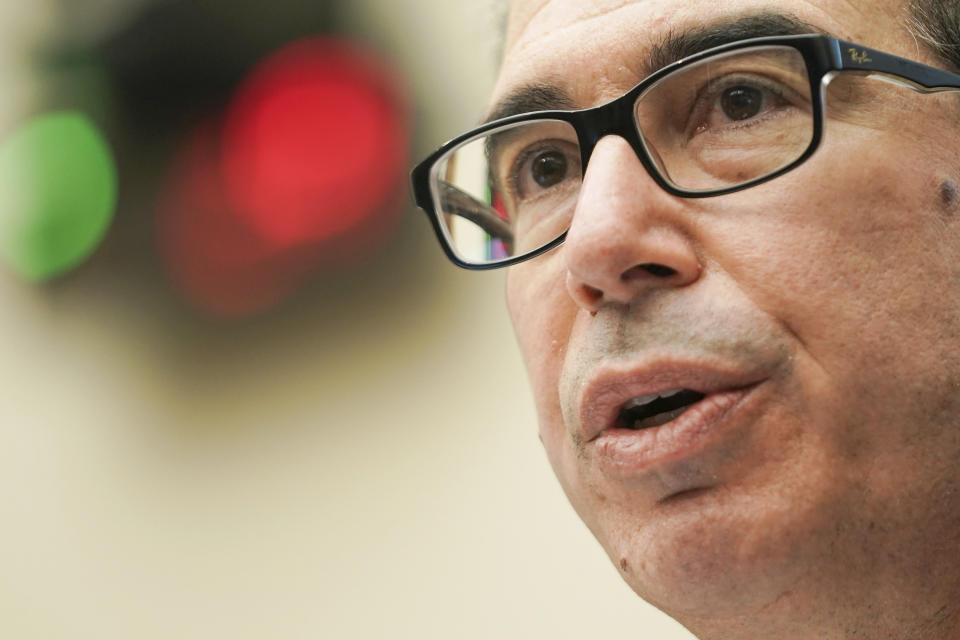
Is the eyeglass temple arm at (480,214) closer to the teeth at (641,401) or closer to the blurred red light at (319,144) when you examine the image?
the teeth at (641,401)

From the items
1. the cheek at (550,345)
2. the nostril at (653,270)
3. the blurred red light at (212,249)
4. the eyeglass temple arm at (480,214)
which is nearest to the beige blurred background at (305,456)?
the blurred red light at (212,249)

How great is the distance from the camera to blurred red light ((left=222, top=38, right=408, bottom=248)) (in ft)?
6.61

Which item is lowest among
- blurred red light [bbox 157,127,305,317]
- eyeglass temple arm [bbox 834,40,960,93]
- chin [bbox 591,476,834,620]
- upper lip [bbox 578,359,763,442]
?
chin [bbox 591,476,834,620]

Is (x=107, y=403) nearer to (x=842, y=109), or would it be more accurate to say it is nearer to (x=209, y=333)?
(x=209, y=333)

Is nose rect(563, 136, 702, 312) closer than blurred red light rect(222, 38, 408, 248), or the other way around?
nose rect(563, 136, 702, 312)

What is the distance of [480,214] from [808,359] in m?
0.52

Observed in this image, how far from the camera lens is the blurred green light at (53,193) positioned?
226 cm

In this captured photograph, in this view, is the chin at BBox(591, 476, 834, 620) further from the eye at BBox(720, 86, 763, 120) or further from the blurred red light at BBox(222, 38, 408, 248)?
the blurred red light at BBox(222, 38, 408, 248)

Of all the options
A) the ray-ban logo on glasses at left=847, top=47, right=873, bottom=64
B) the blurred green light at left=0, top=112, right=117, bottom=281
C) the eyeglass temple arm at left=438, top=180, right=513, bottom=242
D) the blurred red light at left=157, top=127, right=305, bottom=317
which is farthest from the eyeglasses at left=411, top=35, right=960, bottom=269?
the blurred green light at left=0, top=112, right=117, bottom=281

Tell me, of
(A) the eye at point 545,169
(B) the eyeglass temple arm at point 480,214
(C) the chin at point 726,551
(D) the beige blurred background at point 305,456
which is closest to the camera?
(C) the chin at point 726,551

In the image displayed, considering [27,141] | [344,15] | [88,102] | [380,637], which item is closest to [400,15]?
[344,15]

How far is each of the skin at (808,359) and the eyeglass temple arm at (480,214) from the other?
33 centimetres

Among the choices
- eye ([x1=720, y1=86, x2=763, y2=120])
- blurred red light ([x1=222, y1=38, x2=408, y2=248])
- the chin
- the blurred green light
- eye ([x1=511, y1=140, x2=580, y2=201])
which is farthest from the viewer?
the blurred green light

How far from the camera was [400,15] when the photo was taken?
206cm
